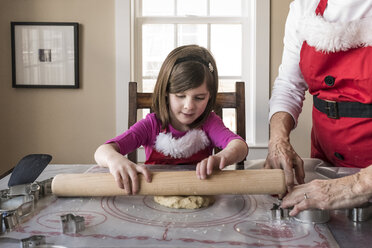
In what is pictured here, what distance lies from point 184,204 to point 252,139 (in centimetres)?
187

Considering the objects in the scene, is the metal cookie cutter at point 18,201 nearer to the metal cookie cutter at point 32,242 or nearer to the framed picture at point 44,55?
the metal cookie cutter at point 32,242

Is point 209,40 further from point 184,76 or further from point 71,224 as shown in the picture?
point 71,224

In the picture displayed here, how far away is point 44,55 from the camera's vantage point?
2.63 metres

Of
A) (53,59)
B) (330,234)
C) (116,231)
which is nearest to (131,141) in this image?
(116,231)

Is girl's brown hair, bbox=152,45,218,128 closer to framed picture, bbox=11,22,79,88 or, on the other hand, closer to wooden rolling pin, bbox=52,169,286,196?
wooden rolling pin, bbox=52,169,286,196

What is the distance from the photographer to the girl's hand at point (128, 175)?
90 centimetres

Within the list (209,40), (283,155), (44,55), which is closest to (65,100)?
(44,55)

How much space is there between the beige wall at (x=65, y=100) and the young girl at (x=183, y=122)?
4.13ft

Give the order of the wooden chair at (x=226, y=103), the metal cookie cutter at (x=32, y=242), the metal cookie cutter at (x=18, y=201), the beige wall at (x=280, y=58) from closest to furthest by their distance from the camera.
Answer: the metal cookie cutter at (x=32, y=242), the metal cookie cutter at (x=18, y=201), the wooden chair at (x=226, y=103), the beige wall at (x=280, y=58)

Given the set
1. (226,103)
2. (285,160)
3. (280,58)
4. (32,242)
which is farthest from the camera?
(280,58)

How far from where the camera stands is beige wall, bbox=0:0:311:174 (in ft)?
8.49

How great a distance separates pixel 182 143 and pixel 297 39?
0.57 metres

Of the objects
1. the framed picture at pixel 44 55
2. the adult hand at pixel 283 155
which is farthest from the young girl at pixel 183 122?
the framed picture at pixel 44 55

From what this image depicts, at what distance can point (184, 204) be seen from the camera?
2.89 ft
